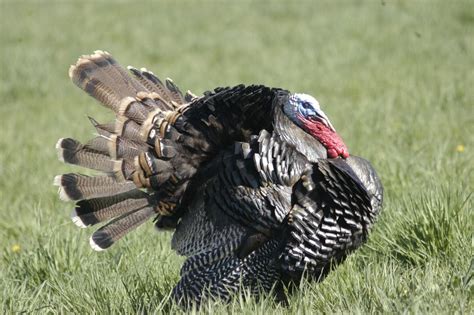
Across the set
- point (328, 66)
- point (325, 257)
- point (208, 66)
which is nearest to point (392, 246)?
point (325, 257)

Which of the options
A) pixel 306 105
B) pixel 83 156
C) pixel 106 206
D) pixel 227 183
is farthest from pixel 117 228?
pixel 306 105

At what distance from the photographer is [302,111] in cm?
387

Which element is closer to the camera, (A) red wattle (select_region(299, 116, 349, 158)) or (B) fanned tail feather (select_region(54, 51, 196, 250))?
(A) red wattle (select_region(299, 116, 349, 158))

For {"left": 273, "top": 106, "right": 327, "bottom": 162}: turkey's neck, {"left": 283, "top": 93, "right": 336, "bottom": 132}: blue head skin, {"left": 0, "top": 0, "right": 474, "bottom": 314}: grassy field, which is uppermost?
{"left": 283, "top": 93, "right": 336, "bottom": 132}: blue head skin

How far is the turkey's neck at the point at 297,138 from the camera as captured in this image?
3799mm

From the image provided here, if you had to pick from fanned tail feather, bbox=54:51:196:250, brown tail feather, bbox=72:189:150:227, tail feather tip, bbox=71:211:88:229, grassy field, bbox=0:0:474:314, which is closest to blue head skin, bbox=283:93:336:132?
fanned tail feather, bbox=54:51:196:250

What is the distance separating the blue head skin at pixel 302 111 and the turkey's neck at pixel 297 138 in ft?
0.09

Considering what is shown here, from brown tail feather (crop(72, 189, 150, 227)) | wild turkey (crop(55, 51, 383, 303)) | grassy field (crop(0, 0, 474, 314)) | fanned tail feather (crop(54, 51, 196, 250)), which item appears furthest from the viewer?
brown tail feather (crop(72, 189, 150, 227))

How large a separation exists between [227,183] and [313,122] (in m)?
0.51

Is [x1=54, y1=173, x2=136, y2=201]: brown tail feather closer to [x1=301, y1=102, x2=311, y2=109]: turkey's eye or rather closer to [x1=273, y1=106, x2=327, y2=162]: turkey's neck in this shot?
[x1=273, y1=106, x2=327, y2=162]: turkey's neck

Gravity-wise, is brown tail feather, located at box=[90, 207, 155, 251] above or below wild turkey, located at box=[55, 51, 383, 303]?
below

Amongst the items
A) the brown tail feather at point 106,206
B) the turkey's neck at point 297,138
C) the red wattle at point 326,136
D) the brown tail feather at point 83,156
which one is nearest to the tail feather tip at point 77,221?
the brown tail feather at point 106,206

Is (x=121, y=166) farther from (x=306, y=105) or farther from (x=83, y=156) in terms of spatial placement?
(x=306, y=105)

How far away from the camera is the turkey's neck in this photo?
3.80 m
